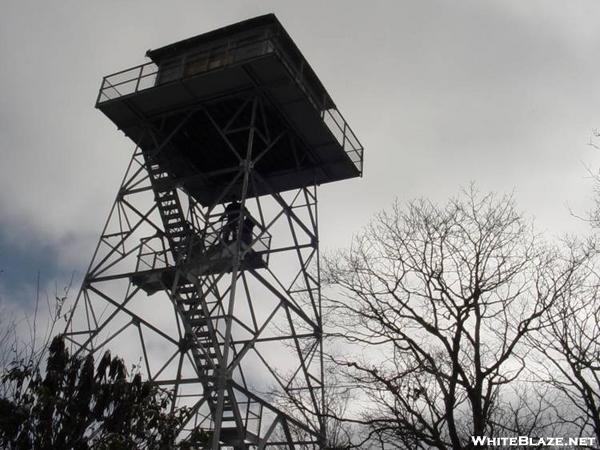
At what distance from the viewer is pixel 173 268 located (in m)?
16.0

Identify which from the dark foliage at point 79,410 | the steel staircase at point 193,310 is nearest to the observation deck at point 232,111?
the steel staircase at point 193,310

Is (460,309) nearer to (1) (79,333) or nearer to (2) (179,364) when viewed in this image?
(2) (179,364)

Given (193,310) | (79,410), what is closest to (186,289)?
(193,310)

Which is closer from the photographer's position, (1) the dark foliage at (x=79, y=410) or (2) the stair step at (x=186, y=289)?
(1) the dark foliage at (x=79, y=410)

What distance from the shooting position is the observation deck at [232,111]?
56.1 ft

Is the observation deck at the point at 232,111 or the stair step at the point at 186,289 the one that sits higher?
the observation deck at the point at 232,111

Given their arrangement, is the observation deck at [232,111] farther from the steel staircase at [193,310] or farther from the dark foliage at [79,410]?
the dark foliage at [79,410]

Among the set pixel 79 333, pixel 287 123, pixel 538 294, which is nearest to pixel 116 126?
pixel 287 123

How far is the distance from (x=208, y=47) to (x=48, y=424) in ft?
42.4

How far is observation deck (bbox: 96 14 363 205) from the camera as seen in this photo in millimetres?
17094

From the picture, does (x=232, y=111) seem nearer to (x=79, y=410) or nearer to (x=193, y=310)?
(x=193, y=310)

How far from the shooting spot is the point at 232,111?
1820 cm

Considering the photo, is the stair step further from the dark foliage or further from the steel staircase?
the dark foliage

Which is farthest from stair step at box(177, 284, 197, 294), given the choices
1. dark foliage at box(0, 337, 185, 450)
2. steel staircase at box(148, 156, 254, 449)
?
dark foliage at box(0, 337, 185, 450)
